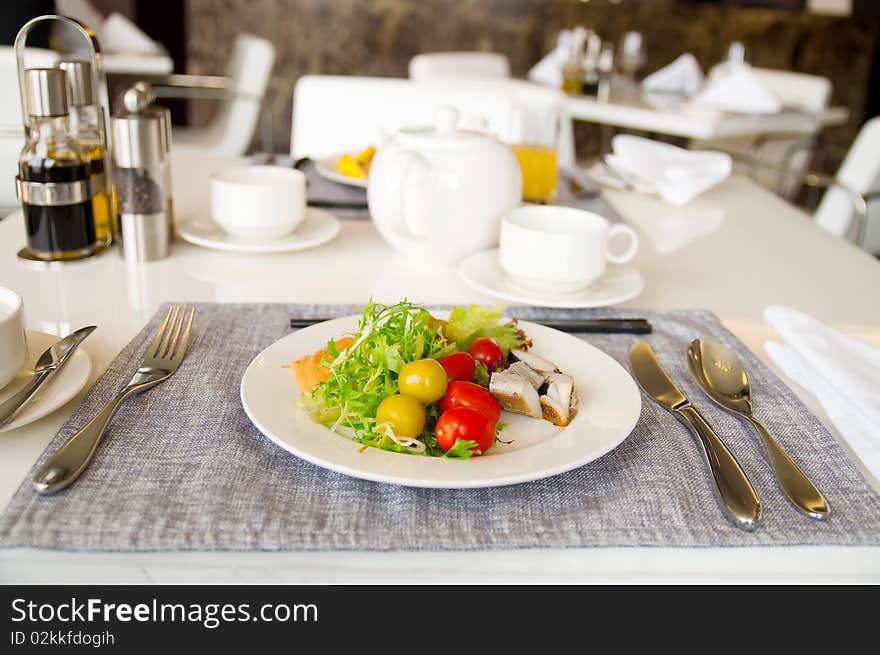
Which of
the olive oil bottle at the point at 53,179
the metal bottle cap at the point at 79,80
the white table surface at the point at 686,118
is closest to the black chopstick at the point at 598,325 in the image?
the olive oil bottle at the point at 53,179

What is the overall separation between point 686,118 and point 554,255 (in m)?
1.97

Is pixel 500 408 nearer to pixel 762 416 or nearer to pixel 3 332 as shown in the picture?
pixel 762 416

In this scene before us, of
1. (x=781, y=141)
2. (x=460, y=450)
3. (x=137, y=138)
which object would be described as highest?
(x=137, y=138)

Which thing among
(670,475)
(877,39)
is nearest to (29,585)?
(670,475)

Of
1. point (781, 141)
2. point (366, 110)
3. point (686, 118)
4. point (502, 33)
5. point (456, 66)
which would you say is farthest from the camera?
point (502, 33)

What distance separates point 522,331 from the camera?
78cm

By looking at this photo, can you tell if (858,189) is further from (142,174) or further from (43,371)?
(43,371)

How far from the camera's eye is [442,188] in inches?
40.0

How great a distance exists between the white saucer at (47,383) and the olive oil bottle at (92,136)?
35 centimetres

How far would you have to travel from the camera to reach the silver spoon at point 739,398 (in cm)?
59

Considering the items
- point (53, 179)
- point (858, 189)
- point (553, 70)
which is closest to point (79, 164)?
point (53, 179)

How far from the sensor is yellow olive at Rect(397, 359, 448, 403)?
0.62 meters

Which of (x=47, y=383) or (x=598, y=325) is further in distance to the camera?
(x=598, y=325)

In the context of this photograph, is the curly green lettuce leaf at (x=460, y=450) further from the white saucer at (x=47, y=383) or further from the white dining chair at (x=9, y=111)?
the white dining chair at (x=9, y=111)
